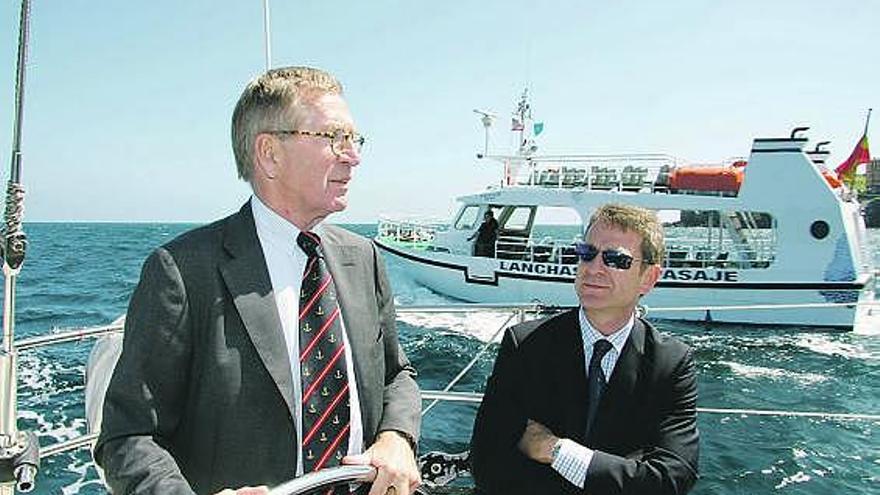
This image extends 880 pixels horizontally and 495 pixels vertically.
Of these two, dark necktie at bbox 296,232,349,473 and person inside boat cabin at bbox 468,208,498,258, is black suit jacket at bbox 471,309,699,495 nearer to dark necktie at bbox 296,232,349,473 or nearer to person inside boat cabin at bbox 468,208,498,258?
dark necktie at bbox 296,232,349,473

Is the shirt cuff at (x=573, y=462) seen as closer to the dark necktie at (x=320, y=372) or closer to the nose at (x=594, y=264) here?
the nose at (x=594, y=264)

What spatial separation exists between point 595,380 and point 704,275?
13.7m

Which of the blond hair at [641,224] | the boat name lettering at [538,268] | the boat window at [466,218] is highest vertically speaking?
the blond hair at [641,224]

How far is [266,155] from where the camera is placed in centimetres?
156

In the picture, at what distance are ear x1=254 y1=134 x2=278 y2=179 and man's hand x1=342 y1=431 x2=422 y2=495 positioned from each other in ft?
2.23

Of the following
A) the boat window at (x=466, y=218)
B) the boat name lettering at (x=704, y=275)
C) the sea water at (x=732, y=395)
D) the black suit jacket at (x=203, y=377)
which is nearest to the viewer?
the black suit jacket at (x=203, y=377)

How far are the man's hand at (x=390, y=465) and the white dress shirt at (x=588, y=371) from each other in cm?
74

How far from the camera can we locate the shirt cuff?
2027 mm

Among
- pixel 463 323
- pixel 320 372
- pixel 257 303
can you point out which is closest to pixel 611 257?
pixel 320 372

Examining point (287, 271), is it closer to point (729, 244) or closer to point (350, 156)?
point (350, 156)

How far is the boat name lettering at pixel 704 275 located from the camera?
48.1 ft

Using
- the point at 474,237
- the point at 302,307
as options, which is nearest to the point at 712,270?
the point at 474,237

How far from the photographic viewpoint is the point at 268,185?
1.58 m

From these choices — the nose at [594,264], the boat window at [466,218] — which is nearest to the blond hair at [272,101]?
the nose at [594,264]
